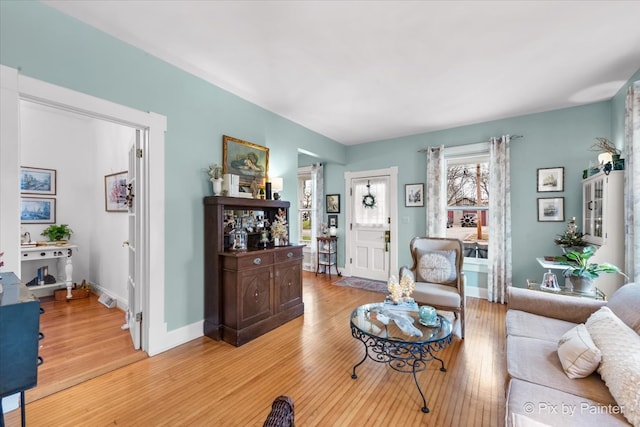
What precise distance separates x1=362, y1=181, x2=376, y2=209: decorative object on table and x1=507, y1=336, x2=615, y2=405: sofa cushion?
3.72 metres

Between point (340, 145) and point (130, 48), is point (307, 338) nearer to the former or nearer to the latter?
point (130, 48)

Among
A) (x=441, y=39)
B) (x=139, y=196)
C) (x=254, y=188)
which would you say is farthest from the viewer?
(x=254, y=188)

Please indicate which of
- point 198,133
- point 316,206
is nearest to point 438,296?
point 198,133

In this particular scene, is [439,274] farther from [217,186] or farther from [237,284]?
[217,186]

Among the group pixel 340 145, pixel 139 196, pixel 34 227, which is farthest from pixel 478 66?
pixel 34 227

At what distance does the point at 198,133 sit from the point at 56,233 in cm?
312

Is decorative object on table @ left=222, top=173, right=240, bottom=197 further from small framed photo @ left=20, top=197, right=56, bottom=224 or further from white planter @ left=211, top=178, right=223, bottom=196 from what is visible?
small framed photo @ left=20, top=197, right=56, bottom=224

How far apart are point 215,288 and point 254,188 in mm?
1292

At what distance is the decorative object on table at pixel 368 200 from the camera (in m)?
5.45

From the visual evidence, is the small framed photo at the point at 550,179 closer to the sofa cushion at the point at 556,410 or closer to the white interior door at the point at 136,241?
the sofa cushion at the point at 556,410

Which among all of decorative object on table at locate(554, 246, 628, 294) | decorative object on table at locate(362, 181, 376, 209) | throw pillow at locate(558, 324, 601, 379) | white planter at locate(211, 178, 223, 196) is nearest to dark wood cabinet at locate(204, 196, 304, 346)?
white planter at locate(211, 178, 223, 196)

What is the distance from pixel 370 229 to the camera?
17.9 feet

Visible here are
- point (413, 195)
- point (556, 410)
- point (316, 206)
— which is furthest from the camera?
point (316, 206)

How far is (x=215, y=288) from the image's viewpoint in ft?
9.35
